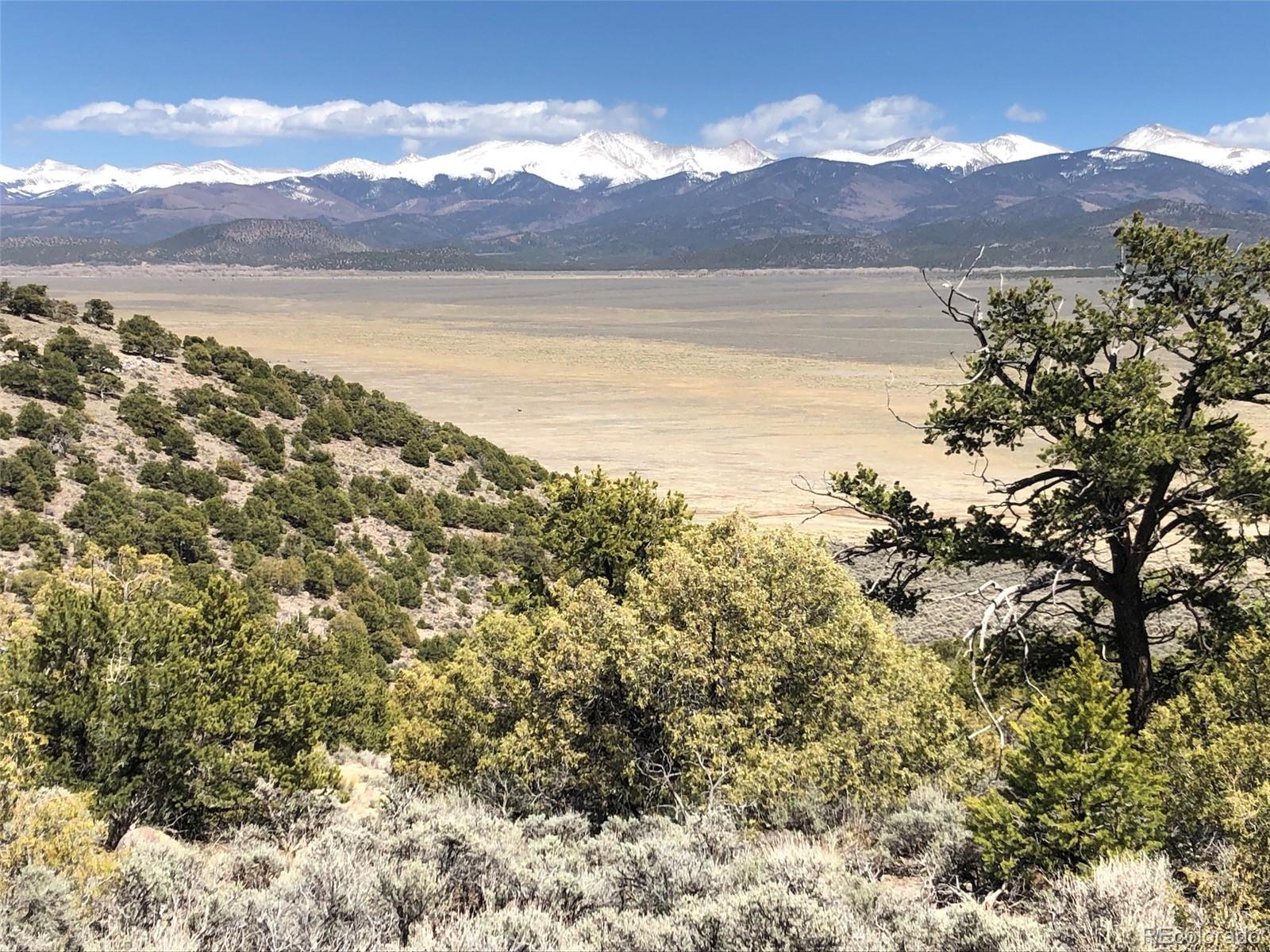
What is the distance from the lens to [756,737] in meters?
10.2

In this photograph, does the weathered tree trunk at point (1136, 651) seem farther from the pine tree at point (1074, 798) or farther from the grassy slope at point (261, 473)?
the grassy slope at point (261, 473)

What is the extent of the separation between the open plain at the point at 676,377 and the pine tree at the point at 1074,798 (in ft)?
14.3

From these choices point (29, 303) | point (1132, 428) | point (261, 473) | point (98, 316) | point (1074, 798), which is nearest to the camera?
point (1074, 798)

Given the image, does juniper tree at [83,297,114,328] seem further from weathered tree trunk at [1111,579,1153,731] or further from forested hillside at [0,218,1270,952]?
weathered tree trunk at [1111,579,1153,731]

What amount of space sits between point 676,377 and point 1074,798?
237 ft

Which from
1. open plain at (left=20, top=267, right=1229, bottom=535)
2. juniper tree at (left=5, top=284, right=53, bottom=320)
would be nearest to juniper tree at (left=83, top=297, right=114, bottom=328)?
juniper tree at (left=5, top=284, right=53, bottom=320)

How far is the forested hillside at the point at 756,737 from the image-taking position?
7172 mm

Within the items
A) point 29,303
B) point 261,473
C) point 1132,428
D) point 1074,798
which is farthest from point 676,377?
point 1074,798

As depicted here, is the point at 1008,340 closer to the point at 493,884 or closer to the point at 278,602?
the point at 493,884

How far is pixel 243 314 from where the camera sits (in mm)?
141875

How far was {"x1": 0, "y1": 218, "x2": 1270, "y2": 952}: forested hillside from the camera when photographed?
7172mm

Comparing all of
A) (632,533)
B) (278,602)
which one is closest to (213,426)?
(278,602)

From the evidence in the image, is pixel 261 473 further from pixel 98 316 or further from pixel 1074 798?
pixel 1074 798

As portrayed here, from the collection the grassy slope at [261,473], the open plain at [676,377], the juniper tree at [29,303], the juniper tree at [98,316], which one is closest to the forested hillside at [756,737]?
the open plain at [676,377]
